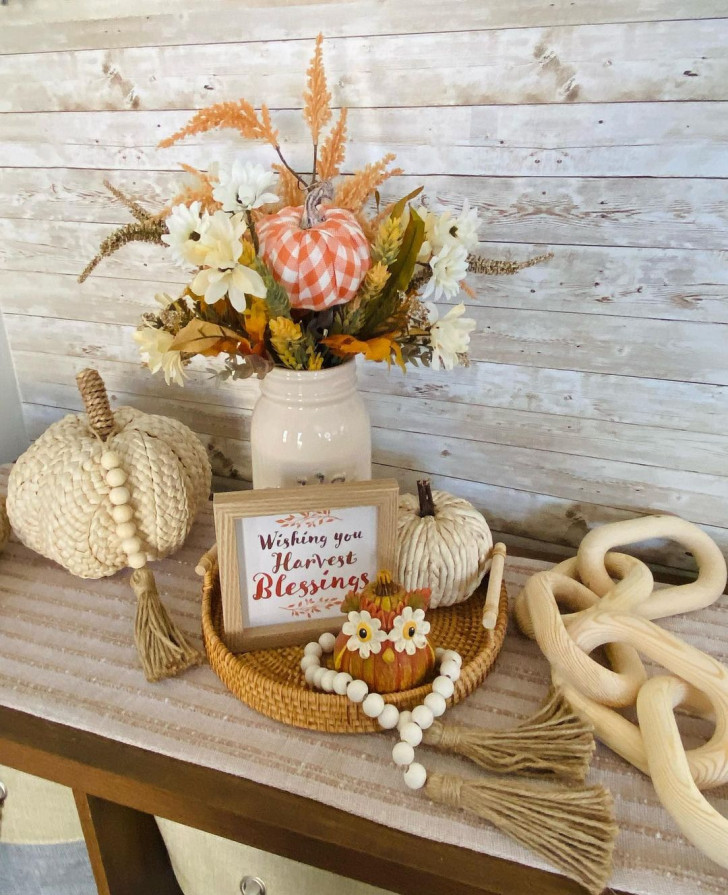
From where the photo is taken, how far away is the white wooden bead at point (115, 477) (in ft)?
2.97

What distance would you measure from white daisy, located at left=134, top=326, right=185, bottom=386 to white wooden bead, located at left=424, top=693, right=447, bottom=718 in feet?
1.43

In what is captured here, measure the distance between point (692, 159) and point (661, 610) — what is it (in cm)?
56

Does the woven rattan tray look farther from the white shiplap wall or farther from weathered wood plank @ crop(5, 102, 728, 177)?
weathered wood plank @ crop(5, 102, 728, 177)

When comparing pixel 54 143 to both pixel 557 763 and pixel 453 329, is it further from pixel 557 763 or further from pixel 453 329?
pixel 557 763

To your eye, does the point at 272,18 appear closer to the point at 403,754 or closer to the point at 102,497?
the point at 102,497

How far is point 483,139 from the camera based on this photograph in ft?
3.01

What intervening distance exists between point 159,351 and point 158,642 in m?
0.35

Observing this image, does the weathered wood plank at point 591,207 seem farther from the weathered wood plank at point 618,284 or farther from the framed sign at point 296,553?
the framed sign at point 296,553

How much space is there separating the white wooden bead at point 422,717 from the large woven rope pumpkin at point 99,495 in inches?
17.3

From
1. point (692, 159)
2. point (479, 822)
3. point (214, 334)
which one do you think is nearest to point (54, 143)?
point (214, 334)

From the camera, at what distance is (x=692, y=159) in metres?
0.84

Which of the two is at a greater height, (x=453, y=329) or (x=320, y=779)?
(x=453, y=329)

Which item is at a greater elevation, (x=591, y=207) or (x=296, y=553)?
(x=591, y=207)

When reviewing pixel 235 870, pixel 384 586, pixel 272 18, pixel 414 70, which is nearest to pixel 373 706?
pixel 384 586
